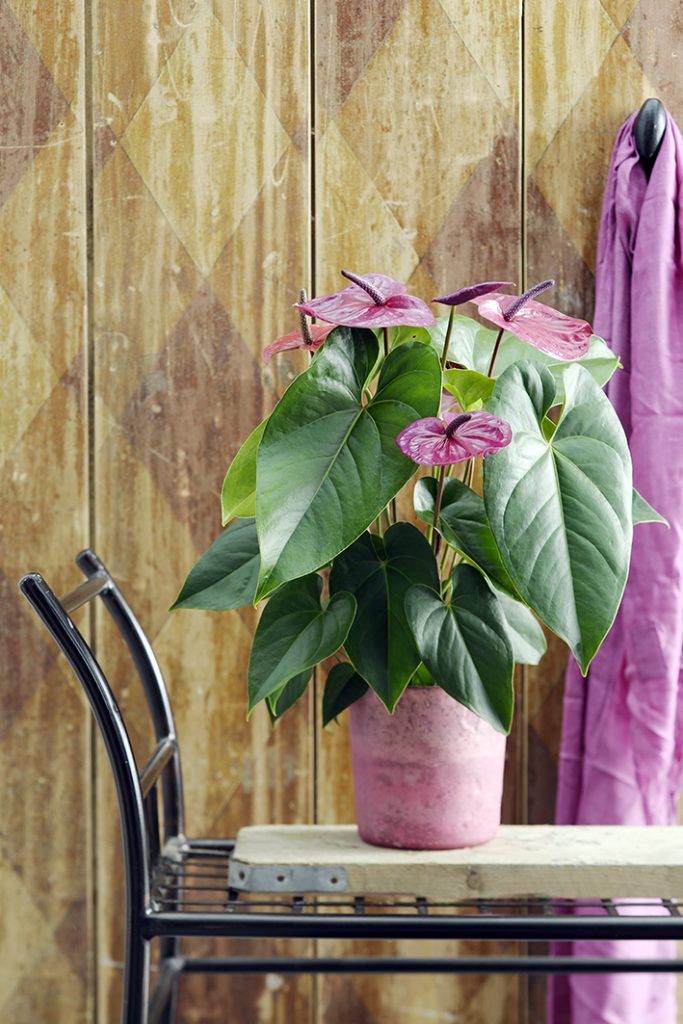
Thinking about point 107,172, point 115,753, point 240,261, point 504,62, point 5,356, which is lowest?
point 115,753

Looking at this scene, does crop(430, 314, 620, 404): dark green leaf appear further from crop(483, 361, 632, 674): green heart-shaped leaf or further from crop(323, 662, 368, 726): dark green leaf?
crop(323, 662, 368, 726): dark green leaf

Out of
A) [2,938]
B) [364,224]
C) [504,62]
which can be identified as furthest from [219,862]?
[504,62]

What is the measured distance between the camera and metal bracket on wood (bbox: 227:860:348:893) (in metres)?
0.90

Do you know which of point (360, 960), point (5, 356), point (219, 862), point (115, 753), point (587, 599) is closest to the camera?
point (587, 599)

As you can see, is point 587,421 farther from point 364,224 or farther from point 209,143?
point 209,143

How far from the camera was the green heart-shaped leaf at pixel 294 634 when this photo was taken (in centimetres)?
88

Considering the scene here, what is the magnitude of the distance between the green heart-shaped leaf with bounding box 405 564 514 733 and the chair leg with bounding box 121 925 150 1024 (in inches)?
13.7

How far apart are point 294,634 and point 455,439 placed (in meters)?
0.24

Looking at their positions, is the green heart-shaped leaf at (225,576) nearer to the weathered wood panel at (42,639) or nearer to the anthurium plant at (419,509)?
the anthurium plant at (419,509)

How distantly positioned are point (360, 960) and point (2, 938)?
1.71 ft

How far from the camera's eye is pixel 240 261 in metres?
1.33

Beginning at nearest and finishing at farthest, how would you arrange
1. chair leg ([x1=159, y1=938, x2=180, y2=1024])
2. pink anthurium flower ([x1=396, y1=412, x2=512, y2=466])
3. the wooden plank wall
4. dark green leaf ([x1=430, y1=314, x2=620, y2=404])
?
pink anthurium flower ([x1=396, y1=412, x2=512, y2=466])
dark green leaf ([x1=430, y1=314, x2=620, y2=404])
chair leg ([x1=159, y1=938, x2=180, y2=1024])
the wooden plank wall

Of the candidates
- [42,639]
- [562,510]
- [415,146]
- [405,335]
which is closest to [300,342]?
[405,335]

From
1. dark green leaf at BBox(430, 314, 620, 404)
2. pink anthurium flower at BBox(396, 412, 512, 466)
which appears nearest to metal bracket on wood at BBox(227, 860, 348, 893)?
pink anthurium flower at BBox(396, 412, 512, 466)
